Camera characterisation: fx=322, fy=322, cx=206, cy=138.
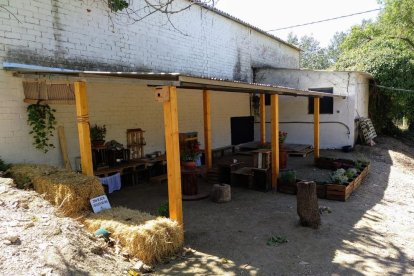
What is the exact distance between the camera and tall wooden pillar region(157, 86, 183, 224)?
4.46 metres

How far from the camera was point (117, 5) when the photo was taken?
7.49m

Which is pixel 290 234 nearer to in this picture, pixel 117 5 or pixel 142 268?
pixel 142 268

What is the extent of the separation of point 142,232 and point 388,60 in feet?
47.3

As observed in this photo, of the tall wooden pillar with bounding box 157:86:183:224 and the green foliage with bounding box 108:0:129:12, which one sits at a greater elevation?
the green foliage with bounding box 108:0:129:12

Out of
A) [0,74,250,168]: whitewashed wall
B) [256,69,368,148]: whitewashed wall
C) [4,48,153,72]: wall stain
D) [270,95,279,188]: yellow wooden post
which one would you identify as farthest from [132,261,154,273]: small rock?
[256,69,368,148]: whitewashed wall

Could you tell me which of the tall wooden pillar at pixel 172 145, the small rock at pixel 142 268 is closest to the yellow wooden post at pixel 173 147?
the tall wooden pillar at pixel 172 145

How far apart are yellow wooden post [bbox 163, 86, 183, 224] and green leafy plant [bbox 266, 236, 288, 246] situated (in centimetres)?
138

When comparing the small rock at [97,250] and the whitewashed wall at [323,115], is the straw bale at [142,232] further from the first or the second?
the whitewashed wall at [323,115]

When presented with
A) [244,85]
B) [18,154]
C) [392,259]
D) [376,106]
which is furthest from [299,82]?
[18,154]

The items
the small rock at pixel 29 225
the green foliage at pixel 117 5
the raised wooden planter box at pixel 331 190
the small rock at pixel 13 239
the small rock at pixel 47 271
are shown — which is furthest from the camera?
the green foliage at pixel 117 5

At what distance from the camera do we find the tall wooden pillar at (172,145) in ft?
14.6

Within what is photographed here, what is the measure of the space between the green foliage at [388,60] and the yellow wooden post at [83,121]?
533 inches

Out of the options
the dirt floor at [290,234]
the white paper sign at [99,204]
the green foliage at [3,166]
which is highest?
the green foliage at [3,166]

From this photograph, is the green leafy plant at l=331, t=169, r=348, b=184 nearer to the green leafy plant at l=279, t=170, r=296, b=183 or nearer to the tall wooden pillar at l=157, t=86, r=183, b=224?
the green leafy plant at l=279, t=170, r=296, b=183
